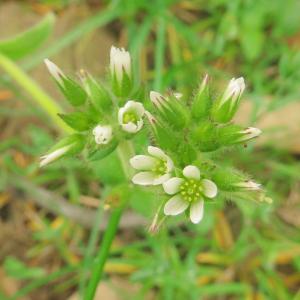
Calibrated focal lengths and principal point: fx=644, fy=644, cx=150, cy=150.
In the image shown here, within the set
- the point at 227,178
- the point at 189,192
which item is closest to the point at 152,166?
the point at 189,192

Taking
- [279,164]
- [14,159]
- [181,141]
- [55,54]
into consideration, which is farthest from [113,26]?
[181,141]

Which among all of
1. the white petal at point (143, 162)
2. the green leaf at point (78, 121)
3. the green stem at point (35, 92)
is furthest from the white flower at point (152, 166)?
the green stem at point (35, 92)

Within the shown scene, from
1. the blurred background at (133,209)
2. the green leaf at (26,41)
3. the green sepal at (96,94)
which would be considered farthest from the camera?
the blurred background at (133,209)

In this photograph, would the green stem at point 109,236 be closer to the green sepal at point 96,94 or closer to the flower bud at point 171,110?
the green sepal at point 96,94

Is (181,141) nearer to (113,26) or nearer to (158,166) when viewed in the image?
(158,166)

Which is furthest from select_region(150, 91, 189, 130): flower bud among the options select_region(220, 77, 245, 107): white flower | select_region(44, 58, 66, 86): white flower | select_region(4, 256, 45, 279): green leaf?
select_region(4, 256, 45, 279): green leaf

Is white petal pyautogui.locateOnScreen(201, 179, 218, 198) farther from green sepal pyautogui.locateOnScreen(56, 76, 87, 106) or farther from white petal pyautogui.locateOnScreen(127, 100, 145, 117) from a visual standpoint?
green sepal pyautogui.locateOnScreen(56, 76, 87, 106)
